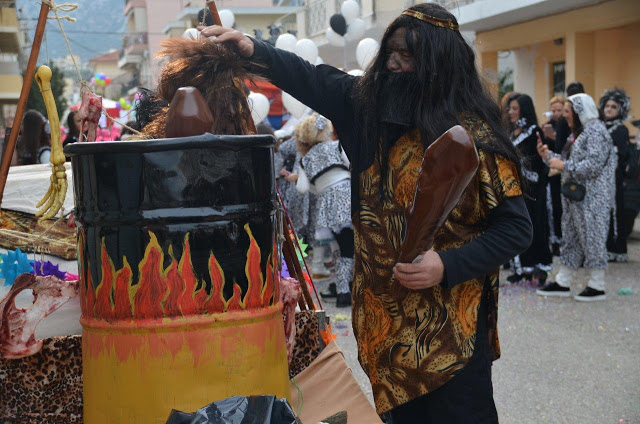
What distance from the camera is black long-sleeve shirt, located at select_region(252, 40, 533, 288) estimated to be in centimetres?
183

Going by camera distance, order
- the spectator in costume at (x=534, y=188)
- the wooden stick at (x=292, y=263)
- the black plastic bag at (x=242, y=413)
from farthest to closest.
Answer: the spectator in costume at (x=534, y=188) < the wooden stick at (x=292, y=263) < the black plastic bag at (x=242, y=413)

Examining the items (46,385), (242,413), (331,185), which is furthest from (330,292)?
(242,413)

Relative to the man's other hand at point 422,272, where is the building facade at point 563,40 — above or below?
above

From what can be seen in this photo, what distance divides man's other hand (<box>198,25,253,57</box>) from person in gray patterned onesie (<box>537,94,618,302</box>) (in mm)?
4841

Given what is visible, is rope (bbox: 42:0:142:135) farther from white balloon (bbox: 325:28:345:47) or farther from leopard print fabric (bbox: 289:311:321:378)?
white balloon (bbox: 325:28:345:47)

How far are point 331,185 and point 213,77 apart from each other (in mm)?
4776

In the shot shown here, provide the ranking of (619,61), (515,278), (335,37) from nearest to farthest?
1. (515,278)
2. (335,37)
3. (619,61)

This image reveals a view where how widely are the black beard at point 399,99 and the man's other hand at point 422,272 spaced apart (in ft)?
1.19

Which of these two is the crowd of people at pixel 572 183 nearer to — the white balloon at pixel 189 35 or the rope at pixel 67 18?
the white balloon at pixel 189 35

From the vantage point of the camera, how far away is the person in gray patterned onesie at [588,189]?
618 centimetres

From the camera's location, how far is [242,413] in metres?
1.32

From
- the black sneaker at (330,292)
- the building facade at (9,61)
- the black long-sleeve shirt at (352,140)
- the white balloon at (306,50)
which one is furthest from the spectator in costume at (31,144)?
the building facade at (9,61)

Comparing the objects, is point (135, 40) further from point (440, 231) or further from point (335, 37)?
point (440, 231)

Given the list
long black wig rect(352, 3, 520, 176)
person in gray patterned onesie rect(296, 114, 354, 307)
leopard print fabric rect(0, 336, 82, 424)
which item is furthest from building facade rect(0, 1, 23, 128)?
long black wig rect(352, 3, 520, 176)
